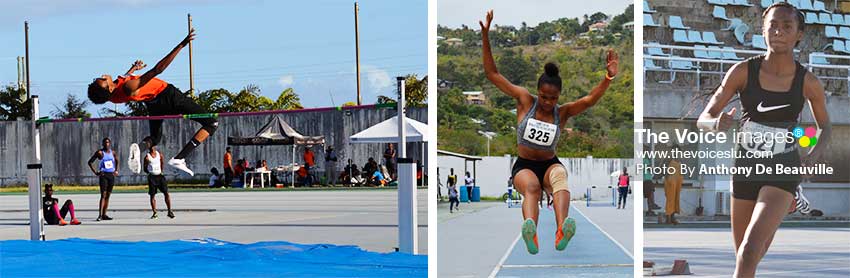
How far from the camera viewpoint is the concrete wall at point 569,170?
6.69m

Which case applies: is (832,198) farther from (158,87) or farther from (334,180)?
(334,180)

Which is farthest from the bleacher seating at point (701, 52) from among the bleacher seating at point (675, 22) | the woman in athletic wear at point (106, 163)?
the woman in athletic wear at point (106, 163)

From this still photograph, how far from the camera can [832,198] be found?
6715 millimetres

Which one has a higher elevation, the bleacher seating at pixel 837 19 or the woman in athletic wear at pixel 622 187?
the bleacher seating at pixel 837 19

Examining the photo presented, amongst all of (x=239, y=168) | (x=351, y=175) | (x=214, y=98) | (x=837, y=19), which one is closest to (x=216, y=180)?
(x=239, y=168)

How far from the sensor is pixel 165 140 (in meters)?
14.2

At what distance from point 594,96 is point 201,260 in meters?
3.56

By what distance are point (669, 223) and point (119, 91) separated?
5.98 metres

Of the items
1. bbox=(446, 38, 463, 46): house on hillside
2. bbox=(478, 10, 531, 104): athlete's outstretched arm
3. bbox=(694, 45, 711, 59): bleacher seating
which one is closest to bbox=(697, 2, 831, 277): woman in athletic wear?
bbox=(694, 45, 711, 59): bleacher seating

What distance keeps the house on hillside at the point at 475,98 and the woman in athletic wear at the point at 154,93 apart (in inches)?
172

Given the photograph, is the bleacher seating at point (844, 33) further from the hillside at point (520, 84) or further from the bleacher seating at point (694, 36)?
the hillside at point (520, 84)

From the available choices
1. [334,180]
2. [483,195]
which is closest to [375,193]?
[334,180]

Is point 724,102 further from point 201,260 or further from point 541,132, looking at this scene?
point 201,260

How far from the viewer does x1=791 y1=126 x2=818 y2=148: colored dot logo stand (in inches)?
255
